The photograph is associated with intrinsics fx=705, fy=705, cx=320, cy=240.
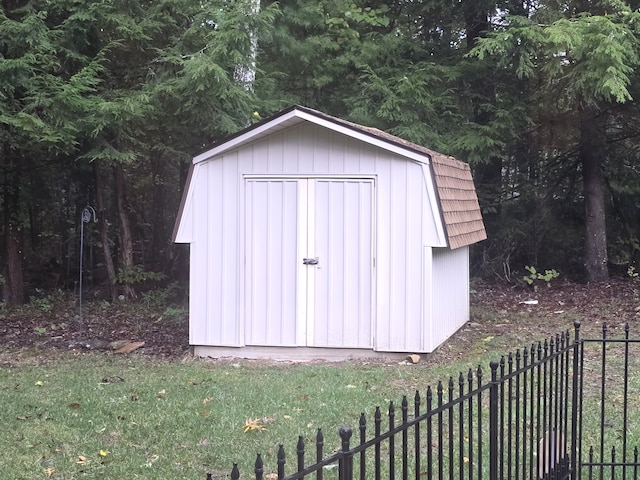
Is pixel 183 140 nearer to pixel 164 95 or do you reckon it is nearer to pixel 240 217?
pixel 164 95

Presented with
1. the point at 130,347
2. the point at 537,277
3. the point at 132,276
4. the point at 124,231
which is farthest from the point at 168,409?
the point at 537,277

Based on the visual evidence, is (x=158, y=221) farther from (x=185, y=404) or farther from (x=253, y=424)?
(x=253, y=424)

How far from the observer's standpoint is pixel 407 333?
27.5 feet

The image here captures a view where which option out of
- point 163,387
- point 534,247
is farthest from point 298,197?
point 534,247

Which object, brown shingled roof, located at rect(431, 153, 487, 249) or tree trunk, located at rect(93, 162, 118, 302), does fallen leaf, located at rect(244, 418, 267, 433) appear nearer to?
brown shingled roof, located at rect(431, 153, 487, 249)

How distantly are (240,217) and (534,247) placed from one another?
897 cm

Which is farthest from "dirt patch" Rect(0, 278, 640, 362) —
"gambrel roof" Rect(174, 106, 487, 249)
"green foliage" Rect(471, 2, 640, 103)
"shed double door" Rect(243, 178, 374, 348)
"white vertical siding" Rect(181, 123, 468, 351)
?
"green foliage" Rect(471, 2, 640, 103)

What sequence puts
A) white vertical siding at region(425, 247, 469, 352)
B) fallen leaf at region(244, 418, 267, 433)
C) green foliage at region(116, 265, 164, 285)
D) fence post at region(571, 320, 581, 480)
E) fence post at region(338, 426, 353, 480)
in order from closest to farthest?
fence post at region(338, 426, 353, 480) → fence post at region(571, 320, 581, 480) → fallen leaf at region(244, 418, 267, 433) → white vertical siding at region(425, 247, 469, 352) → green foliage at region(116, 265, 164, 285)

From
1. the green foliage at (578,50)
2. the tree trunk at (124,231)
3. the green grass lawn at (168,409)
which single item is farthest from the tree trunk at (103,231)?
the green foliage at (578,50)

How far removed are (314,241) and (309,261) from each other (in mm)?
250

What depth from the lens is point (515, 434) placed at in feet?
14.3

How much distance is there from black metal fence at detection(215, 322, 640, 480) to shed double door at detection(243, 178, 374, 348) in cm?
251

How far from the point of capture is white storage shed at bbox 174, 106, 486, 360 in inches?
329

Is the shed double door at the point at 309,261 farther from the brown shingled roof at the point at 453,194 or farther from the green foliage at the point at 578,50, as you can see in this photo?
the green foliage at the point at 578,50
